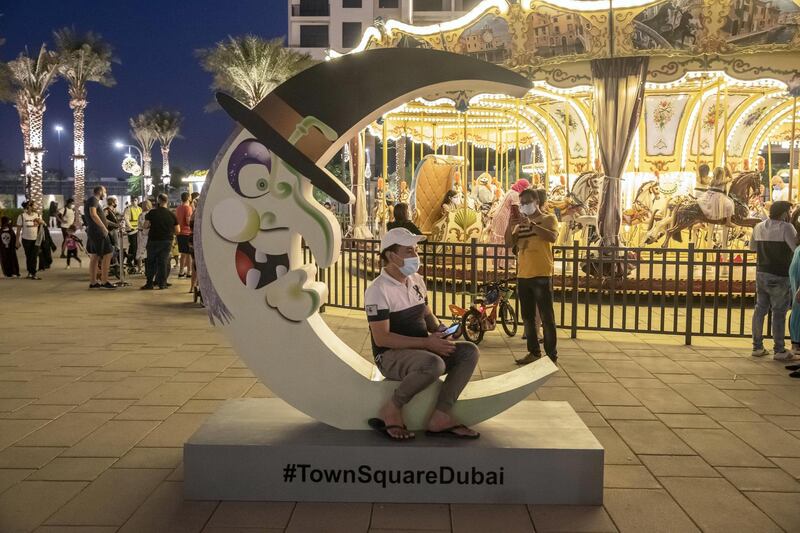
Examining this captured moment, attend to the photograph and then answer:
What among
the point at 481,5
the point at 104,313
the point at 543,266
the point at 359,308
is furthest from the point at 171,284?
the point at 543,266

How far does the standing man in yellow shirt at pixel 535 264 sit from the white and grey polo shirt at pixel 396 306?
3376 mm

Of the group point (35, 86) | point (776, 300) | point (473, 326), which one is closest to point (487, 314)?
point (473, 326)

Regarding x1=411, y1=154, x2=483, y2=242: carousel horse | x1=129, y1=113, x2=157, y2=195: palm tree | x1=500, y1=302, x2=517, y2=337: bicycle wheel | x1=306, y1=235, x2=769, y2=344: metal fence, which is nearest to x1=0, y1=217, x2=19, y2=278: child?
x1=306, y1=235, x2=769, y2=344: metal fence

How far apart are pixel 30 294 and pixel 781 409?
12.1 metres

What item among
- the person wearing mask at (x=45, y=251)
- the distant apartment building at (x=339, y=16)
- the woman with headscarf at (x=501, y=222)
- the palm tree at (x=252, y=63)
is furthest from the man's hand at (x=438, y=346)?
the distant apartment building at (x=339, y=16)

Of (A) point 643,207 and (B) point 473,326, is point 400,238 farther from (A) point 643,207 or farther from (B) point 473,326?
(A) point 643,207

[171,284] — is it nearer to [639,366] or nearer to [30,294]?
[30,294]

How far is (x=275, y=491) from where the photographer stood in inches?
158

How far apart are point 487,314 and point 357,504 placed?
5.26 metres

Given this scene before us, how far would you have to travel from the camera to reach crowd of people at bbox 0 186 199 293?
1326cm

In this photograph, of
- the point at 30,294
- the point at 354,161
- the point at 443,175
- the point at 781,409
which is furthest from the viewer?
the point at 354,161

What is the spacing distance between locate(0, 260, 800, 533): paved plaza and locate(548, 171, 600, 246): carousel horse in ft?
18.3

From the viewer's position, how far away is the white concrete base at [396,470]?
3959 mm

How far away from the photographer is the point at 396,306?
416 centimetres
